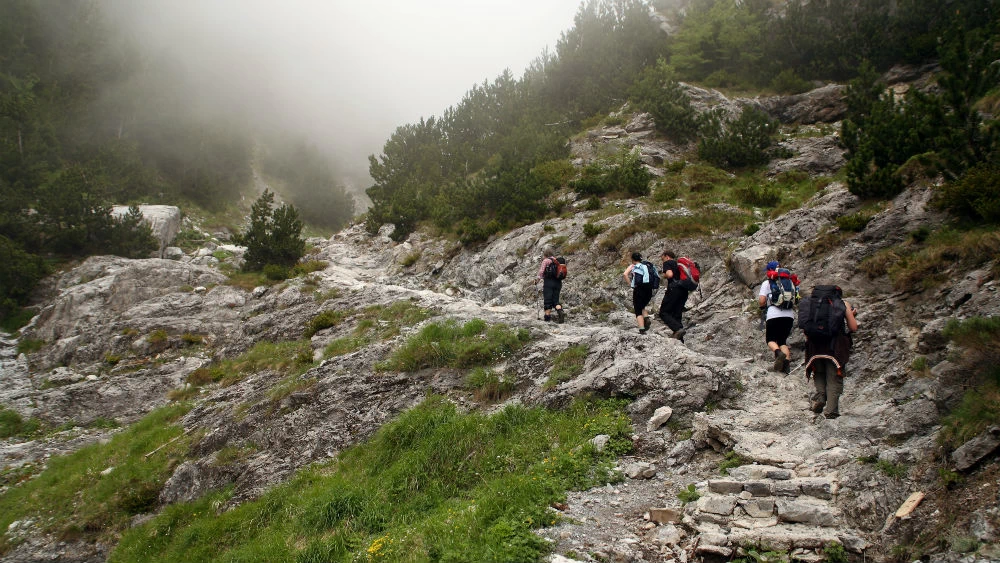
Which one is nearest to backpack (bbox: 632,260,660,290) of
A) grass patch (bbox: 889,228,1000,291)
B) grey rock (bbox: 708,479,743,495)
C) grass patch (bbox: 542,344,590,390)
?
grass patch (bbox: 542,344,590,390)

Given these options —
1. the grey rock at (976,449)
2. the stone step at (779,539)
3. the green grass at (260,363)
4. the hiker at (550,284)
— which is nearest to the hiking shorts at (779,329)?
the grey rock at (976,449)

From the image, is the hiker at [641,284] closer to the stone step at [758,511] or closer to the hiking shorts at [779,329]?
the hiking shorts at [779,329]

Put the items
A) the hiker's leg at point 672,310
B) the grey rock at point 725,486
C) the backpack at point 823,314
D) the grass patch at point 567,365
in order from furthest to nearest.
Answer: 1. the hiker's leg at point 672,310
2. the grass patch at point 567,365
3. the backpack at point 823,314
4. the grey rock at point 725,486

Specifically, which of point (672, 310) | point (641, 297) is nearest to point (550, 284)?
point (641, 297)

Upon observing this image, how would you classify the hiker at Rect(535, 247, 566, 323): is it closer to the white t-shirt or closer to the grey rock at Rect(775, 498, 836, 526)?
the white t-shirt

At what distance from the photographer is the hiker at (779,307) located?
809 centimetres

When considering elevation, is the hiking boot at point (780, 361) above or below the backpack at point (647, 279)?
below

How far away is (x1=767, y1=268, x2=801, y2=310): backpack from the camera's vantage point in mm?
8055

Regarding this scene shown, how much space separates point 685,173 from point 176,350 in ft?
75.9

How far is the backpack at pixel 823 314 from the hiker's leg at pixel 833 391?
0.45 meters

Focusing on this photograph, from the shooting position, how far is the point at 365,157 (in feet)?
258

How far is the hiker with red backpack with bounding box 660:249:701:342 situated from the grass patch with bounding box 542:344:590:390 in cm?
211

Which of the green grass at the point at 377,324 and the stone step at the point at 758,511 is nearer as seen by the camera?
the stone step at the point at 758,511

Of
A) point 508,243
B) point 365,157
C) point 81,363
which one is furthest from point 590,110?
point 365,157
